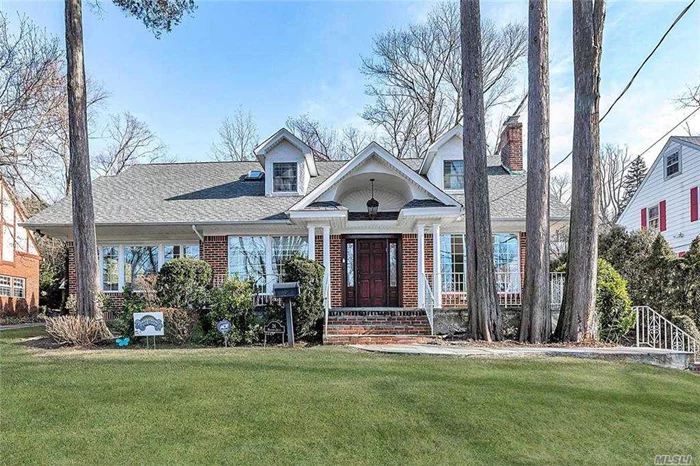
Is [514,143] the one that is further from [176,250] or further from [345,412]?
[345,412]

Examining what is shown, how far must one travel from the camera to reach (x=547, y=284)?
922 centimetres

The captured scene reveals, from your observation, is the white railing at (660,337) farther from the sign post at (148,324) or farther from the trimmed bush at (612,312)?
the sign post at (148,324)

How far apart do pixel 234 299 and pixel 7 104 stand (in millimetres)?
14652

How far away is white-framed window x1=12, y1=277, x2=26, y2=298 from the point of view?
2194cm

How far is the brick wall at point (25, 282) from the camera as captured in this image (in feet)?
68.8

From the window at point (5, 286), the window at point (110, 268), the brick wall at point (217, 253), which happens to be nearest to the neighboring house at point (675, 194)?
the brick wall at point (217, 253)

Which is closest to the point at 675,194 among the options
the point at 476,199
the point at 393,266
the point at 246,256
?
the point at 393,266

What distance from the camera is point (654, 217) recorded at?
20.4 meters

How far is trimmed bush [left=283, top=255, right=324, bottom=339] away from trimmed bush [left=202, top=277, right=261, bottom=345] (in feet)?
2.89

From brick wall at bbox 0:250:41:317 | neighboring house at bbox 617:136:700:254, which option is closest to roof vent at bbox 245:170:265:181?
brick wall at bbox 0:250:41:317

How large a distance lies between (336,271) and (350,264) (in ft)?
1.60

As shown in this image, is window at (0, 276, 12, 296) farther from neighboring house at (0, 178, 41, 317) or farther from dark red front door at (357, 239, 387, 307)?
dark red front door at (357, 239, 387, 307)

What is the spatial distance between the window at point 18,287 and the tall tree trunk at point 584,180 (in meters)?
24.2

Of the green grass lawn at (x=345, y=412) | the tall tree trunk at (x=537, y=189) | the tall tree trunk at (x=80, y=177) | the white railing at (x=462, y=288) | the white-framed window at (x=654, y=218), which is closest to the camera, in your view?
the green grass lawn at (x=345, y=412)
